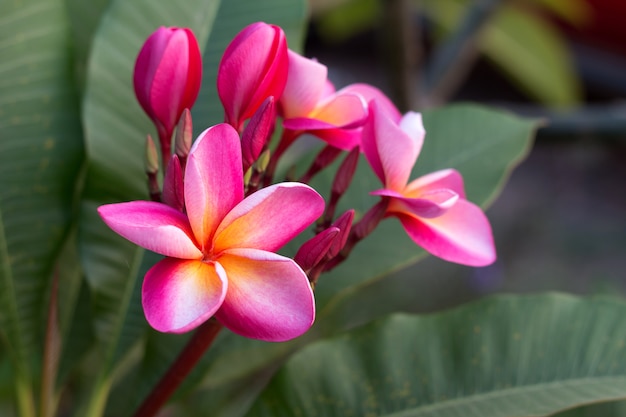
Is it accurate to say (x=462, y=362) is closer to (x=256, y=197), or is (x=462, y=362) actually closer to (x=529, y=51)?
(x=256, y=197)

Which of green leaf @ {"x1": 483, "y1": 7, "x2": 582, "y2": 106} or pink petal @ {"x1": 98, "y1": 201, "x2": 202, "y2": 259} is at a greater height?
pink petal @ {"x1": 98, "y1": 201, "x2": 202, "y2": 259}

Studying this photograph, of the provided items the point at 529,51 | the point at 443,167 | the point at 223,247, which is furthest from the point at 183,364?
the point at 529,51

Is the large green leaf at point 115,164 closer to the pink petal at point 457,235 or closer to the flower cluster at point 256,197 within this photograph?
the flower cluster at point 256,197

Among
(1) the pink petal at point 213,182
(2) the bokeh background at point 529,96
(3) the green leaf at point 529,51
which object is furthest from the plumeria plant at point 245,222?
(3) the green leaf at point 529,51

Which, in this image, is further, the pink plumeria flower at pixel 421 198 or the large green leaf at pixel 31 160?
the large green leaf at pixel 31 160

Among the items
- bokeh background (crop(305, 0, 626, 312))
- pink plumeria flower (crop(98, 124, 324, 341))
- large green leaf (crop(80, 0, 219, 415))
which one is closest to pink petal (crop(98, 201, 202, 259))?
pink plumeria flower (crop(98, 124, 324, 341))

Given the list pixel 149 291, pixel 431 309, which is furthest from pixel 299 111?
pixel 431 309

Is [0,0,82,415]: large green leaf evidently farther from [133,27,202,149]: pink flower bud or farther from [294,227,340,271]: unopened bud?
[294,227,340,271]: unopened bud
